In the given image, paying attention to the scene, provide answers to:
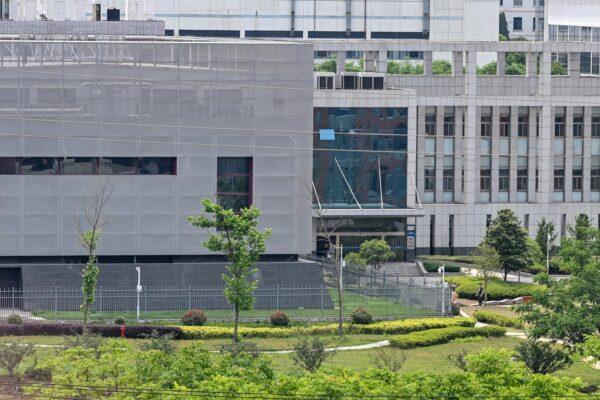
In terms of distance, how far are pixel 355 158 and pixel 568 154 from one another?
1677 cm

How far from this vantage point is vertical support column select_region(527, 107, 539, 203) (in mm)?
107438

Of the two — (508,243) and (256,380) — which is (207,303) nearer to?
(508,243)

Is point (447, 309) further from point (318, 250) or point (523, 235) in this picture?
point (318, 250)

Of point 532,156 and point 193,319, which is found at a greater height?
point 532,156

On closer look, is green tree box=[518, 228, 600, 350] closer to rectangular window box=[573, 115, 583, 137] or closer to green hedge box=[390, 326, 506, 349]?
green hedge box=[390, 326, 506, 349]

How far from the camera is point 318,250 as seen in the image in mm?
99562

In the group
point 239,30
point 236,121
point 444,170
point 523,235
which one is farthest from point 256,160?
point 239,30

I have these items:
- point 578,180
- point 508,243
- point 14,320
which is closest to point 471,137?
point 578,180

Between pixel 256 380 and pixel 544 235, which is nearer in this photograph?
pixel 256 380

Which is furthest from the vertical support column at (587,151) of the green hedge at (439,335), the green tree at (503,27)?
the green tree at (503,27)

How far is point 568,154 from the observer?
108375 mm

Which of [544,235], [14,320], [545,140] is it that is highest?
[545,140]

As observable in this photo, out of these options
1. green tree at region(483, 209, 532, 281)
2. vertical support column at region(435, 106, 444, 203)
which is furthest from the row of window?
vertical support column at region(435, 106, 444, 203)

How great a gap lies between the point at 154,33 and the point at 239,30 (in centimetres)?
6651
